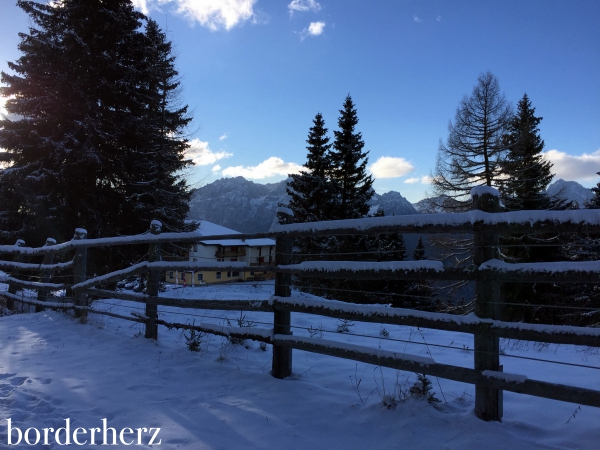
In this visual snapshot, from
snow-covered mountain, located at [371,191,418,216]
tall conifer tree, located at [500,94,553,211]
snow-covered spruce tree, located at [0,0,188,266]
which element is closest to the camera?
snow-covered spruce tree, located at [0,0,188,266]

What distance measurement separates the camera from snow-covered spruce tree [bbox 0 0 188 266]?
A: 44.0ft

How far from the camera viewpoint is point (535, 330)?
2443 millimetres

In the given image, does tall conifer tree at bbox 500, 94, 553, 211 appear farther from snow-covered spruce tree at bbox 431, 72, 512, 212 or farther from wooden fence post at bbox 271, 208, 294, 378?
wooden fence post at bbox 271, 208, 294, 378

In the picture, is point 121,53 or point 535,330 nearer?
point 535,330

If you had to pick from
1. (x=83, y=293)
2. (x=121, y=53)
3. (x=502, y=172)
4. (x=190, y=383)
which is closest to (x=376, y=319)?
(x=190, y=383)

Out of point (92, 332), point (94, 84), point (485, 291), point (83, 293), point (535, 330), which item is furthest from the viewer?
point (94, 84)

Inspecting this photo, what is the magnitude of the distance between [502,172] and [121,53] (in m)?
19.5

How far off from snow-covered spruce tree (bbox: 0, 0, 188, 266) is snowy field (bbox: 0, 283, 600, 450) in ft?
34.6

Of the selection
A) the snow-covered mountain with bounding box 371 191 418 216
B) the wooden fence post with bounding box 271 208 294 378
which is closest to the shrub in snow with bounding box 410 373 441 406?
the wooden fence post with bounding box 271 208 294 378

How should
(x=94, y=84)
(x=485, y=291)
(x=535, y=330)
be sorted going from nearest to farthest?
(x=535, y=330) → (x=485, y=291) → (x=94, y=84)

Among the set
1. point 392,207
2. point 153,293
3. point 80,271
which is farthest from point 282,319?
point 392,207

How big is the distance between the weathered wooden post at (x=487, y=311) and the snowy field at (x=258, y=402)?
12 centimetres

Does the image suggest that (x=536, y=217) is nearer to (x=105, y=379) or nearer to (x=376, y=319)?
(x=376, y=319)

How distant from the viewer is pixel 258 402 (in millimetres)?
3145
